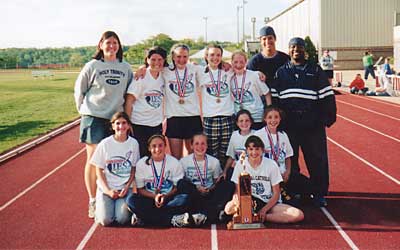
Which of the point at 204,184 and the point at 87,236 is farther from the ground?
the point at 204,184

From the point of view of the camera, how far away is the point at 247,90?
19.2 ft

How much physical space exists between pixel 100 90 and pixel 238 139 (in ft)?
5.75

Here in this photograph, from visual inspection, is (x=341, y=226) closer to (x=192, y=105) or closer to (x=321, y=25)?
(x=192, y=105)

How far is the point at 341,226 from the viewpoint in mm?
5055

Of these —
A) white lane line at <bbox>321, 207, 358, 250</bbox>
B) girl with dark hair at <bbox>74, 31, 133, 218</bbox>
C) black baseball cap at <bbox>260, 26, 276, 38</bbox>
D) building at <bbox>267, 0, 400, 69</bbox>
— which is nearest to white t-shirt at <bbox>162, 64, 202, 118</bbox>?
girl with dark hair at <bbox>74, 31, 133, 218</bbox>

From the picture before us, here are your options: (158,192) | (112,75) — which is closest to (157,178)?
(158,192)

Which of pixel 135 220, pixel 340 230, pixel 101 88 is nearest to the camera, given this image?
pixel 340 230

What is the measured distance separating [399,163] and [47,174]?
5.96 meters

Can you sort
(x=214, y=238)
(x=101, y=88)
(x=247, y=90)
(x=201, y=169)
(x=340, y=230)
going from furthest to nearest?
(x=247, y=90), (x=201, y=169), (x=101, y=88), (x=340, y=230), (x=214, y=238)

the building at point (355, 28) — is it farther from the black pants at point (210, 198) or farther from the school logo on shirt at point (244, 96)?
the black pants at point (210, 198)

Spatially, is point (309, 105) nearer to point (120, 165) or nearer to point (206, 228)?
point (206, 228)

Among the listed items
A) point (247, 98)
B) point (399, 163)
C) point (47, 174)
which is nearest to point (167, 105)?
point (247, 98)

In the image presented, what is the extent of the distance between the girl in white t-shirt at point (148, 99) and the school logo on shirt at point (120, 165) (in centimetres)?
36

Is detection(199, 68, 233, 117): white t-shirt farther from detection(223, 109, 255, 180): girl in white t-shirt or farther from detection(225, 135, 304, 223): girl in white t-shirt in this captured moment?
detection(225, 135, 304, 223): girl in white t-shirt
